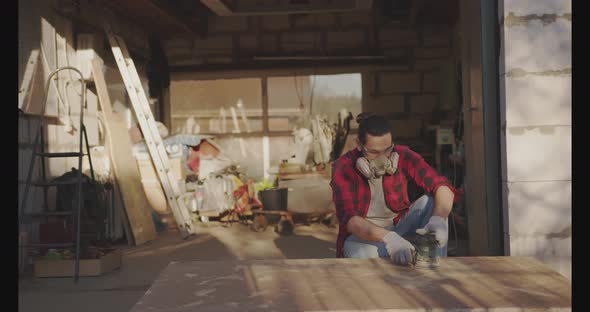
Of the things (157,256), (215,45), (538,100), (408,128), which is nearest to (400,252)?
(538,100)

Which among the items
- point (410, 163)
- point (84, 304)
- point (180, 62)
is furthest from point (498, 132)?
point (180, 62)

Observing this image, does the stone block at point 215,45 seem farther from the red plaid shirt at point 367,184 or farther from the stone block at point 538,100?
the stone block at point 538,100

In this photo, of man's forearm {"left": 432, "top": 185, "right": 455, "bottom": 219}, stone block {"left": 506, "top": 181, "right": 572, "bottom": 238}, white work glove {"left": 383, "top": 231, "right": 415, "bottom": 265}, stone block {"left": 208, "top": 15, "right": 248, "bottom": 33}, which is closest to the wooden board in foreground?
white work glove {"left": 383, "top": 231, "right": 415, "bottom": 265}

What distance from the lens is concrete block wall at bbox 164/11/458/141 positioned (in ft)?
28.3

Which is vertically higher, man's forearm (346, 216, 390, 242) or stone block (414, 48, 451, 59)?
stone block (414, 48, 451, 59)

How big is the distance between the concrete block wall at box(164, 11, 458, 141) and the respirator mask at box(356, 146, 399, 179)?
5471 mm

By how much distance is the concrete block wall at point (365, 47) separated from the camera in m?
8.62

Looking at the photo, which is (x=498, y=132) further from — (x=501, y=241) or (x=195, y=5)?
(x=195, y=5)

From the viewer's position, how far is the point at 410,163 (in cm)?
338

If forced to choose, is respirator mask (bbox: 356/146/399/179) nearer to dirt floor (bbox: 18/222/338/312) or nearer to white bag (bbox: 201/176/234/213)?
dirt floor (bbox: 18/222/338/312)

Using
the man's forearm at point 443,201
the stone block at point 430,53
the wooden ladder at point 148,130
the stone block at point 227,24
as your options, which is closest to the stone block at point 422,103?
the stone block at point 430,53

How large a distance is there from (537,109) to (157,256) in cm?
381

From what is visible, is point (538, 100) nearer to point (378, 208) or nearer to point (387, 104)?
point (378, 208)

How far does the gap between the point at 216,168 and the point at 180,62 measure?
2059 millimetres
